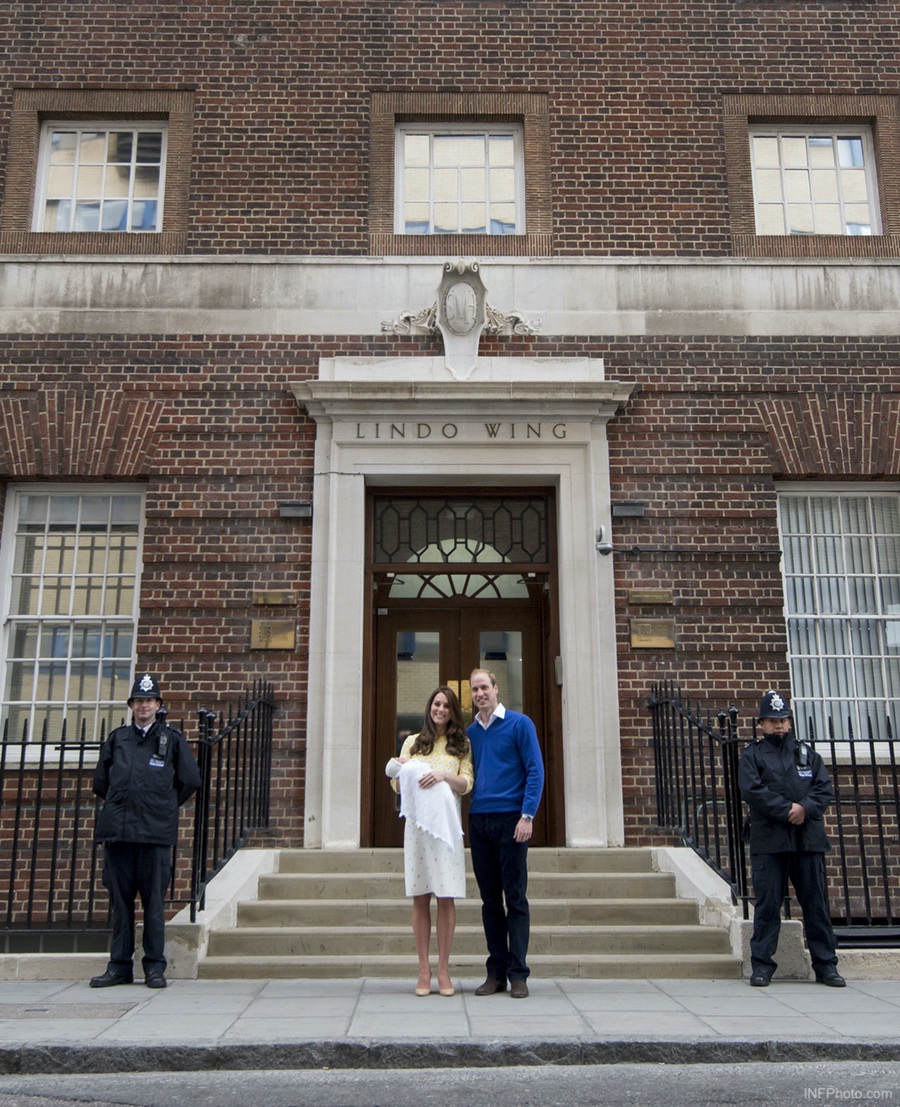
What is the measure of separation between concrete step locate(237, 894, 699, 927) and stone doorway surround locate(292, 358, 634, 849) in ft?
5.25

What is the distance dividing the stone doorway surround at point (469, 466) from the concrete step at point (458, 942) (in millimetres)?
1979

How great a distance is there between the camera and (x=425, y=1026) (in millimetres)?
5457

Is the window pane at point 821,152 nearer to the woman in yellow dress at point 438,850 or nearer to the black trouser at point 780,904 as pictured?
the black trouser at point 780,904

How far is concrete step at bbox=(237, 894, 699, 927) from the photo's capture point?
25.3 feet

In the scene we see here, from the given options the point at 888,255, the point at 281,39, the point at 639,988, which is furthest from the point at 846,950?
the point at 281,39

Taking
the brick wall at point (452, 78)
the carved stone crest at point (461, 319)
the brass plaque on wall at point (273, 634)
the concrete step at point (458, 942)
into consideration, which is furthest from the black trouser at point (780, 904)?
the brick wall at point (452, 78)

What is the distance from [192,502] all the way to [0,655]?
214cm

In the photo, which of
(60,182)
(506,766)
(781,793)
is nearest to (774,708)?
(781,793)

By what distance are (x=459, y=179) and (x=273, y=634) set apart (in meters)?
4.81

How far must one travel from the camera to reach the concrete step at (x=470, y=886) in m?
8.09

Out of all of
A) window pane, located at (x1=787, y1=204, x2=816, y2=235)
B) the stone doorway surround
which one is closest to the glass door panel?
the stone doorway surround

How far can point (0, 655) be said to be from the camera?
384 inches

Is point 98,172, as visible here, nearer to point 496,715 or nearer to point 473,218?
point 473,218

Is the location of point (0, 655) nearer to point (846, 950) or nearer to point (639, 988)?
point (639, 988)
